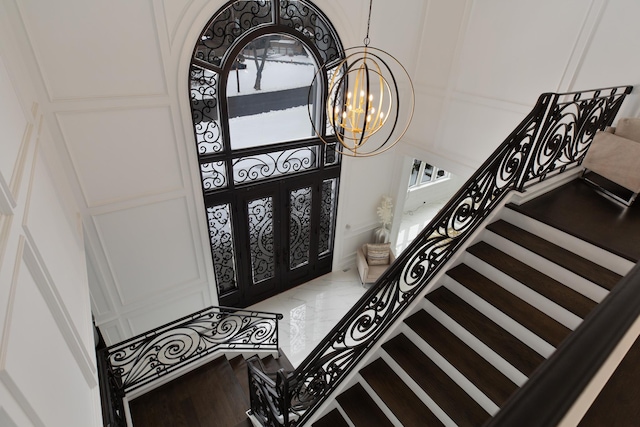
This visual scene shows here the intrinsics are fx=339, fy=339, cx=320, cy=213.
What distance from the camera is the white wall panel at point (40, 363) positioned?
3.66 ft

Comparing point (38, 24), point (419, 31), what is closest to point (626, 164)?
point (419, 31)

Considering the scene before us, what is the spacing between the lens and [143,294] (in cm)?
442

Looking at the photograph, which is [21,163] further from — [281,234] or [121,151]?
[281,234]

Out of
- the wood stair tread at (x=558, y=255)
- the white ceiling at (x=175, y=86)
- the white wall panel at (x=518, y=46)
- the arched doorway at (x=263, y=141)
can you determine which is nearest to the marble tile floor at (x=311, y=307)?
the arched doorway at (x=263, y=141)

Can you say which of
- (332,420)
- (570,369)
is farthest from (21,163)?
(332,420)

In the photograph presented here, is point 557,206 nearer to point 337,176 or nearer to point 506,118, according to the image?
point 506,118

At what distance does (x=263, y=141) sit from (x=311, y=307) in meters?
2.96

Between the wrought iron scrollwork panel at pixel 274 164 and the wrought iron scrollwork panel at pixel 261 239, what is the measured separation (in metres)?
0.40

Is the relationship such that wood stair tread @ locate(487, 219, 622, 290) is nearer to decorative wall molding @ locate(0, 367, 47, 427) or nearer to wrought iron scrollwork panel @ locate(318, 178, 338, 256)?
decorative wall molding @ locate(0, 367, 47, 427)

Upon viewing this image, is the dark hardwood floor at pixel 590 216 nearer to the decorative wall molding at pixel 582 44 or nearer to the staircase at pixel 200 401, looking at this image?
the decorative wall molding at pixel 582 44

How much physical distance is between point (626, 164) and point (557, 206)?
0.63m

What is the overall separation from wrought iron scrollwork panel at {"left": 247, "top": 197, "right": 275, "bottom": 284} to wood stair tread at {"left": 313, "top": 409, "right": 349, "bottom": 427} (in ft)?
9.72

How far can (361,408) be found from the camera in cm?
261

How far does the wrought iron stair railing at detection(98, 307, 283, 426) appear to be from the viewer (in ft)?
12.3
